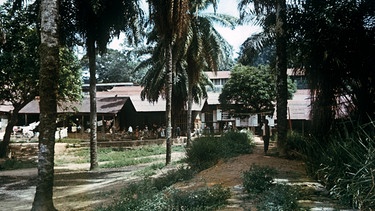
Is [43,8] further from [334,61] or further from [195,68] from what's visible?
[195,68]

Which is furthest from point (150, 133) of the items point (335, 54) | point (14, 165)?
point (335, 54)

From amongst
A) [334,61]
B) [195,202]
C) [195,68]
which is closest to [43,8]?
[195,202]

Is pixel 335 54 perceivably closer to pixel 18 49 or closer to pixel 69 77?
pixel 69 77

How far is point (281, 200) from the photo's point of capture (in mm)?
5543

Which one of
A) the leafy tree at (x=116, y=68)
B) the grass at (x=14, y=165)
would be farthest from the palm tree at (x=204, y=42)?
the leafy tree at (x=116, y=68)

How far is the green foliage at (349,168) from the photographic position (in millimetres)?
4805

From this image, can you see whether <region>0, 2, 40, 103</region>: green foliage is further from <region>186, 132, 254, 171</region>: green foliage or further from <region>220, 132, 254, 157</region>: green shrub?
<region>220, 132, 254, 157</region>: green shrub

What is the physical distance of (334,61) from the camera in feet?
42.6

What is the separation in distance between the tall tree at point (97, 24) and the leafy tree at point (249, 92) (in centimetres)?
1809

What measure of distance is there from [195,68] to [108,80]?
1670 inches

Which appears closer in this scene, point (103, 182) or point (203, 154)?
point (203, 154)

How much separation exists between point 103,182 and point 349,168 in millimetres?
9852

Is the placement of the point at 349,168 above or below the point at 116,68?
below

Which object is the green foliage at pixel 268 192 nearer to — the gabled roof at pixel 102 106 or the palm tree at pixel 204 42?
the palm tree at pixel 204 42
